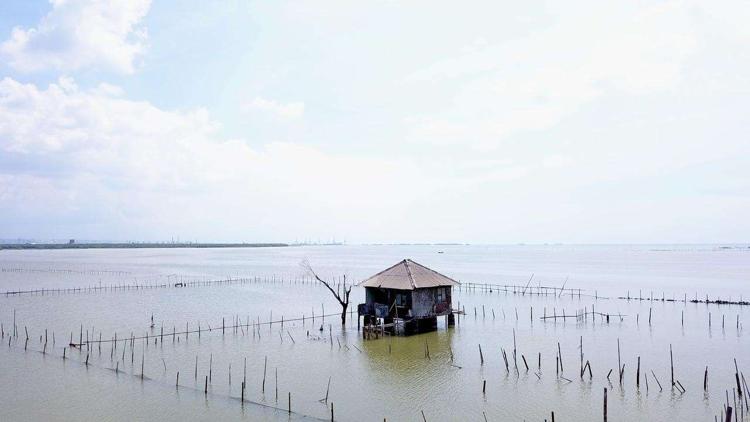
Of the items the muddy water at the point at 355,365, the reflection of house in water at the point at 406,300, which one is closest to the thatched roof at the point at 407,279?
the reflection of house in water at the point at 406,300

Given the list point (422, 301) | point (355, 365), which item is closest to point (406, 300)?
point (422, 301)

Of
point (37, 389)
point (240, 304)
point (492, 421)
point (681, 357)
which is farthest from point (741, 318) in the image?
point (37, 389)

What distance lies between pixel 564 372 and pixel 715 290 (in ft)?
142

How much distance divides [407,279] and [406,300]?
3.87 feet

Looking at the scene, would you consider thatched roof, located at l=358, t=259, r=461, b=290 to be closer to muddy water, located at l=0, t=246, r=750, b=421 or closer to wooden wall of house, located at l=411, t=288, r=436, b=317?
wooden wall of house, located at l=411, t=288, r=436, b=317

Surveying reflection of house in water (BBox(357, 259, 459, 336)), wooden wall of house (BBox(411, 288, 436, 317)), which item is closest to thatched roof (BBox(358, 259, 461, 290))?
reflection of house in water (BBox(357, 259, 459, 336))

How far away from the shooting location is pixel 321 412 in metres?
16.5

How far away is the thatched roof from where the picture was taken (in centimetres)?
2906

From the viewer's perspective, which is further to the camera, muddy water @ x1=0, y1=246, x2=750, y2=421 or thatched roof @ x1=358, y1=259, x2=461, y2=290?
thatched roof @ x1=358, y1=259, x2=461, y2=290

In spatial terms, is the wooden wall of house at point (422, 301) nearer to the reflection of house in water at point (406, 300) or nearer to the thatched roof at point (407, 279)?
the reflection of house in water at point (406, 300)

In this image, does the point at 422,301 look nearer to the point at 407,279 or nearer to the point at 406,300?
the point at 406,300

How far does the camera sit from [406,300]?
2942 centimetres

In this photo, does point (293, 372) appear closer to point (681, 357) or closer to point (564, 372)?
point (564, 372)

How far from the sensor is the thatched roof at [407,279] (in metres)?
29.1
